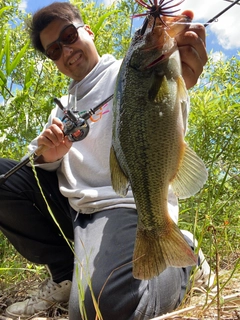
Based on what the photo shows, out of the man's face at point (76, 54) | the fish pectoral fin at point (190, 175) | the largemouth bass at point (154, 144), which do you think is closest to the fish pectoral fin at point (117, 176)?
the largemouth bass at point (154, 144)

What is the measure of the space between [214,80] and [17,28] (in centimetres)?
209

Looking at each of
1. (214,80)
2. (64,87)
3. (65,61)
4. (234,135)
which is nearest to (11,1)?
(64,87)

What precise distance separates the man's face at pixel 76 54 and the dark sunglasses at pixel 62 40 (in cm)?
3

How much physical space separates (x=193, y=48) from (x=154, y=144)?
48 centimetres

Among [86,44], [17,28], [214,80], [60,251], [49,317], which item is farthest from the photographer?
[17,28]

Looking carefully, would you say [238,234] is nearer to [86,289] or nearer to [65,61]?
[86,289]

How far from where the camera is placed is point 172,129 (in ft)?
4.83

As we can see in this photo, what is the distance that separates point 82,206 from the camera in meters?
2.35

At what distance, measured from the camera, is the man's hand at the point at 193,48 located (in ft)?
5.44

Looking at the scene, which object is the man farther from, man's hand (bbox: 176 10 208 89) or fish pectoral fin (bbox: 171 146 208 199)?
fish pectoral fin (bbox: 171 146 208 199)


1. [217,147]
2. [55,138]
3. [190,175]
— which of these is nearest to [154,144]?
[190,175]

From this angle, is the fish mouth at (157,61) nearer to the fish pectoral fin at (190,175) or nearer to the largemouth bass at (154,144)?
the largemouth bass at (154,144)

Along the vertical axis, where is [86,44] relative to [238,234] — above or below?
above

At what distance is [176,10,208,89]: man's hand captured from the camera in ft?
5.44
